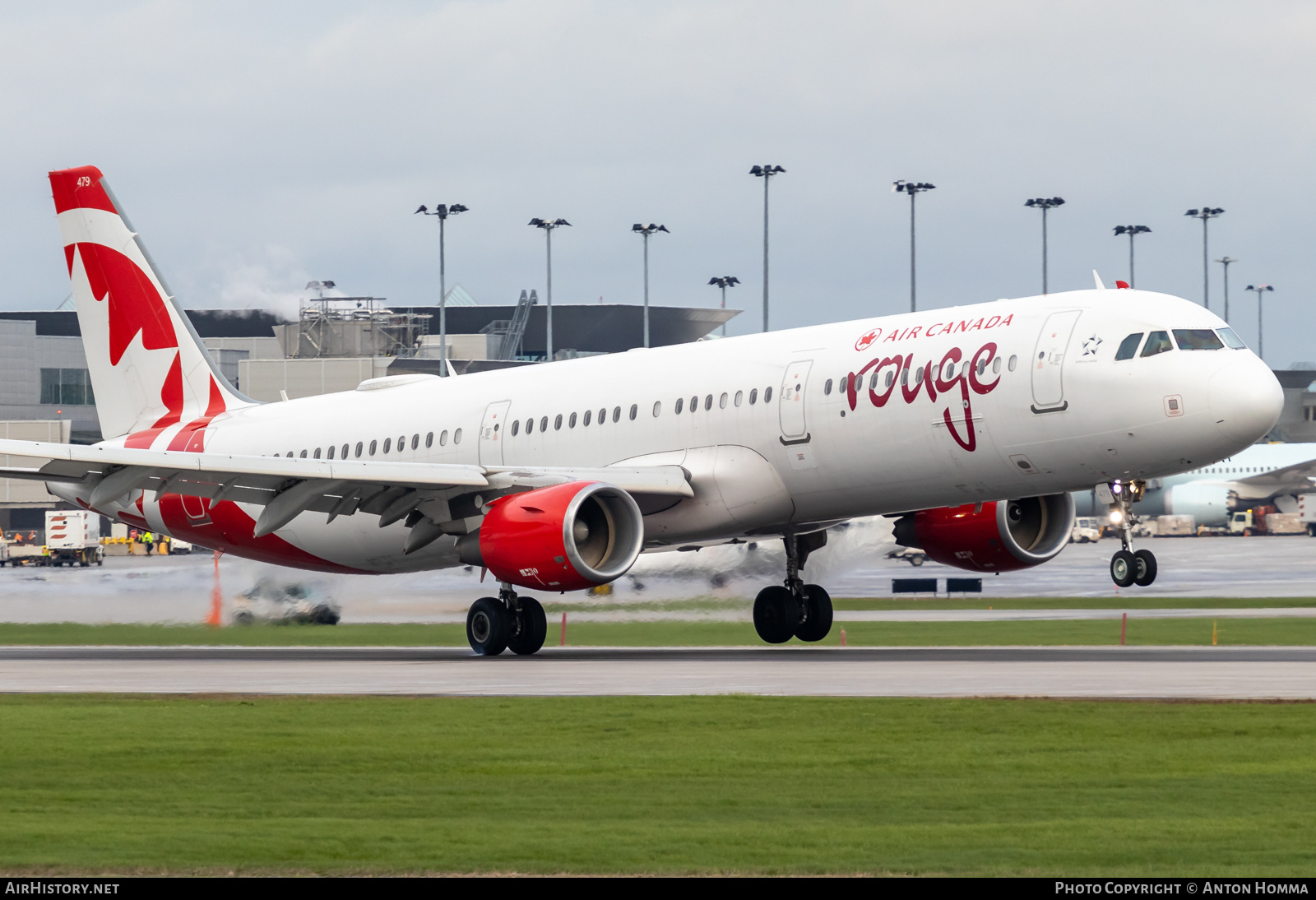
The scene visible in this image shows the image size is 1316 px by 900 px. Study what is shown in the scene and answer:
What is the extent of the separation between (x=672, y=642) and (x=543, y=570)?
391 inches

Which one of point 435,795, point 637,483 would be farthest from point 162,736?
point 637,483

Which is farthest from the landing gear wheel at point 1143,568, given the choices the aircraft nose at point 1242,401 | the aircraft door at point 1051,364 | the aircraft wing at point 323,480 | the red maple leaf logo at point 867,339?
the aircraft wing at point 323,480

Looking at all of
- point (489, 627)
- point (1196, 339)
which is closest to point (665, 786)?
point (1196, 339)

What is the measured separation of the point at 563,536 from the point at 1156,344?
31.6 ft

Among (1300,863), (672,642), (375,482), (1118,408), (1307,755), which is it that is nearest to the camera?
(1300,863)

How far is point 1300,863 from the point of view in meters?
10.9

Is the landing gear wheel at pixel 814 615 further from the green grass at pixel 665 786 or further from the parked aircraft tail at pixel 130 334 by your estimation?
the green grass at pixel 665 786

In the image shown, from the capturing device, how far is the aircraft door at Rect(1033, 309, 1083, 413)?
28500 millimetres

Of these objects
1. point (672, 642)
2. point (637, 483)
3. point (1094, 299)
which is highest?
point (1094, 299)

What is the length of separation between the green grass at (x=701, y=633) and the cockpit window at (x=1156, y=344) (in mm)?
10297

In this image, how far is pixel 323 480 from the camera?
31547mm

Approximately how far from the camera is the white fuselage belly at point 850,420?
2811 centimetres

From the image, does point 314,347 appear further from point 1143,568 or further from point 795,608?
point 1143,568

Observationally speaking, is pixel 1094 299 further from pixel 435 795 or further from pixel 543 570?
pixel 435 795
